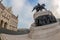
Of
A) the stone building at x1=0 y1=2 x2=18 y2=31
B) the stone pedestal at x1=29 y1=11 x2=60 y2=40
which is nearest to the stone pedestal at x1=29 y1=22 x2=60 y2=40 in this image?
the stone pedestal at x1=29 y1=11 x2=60 y2=40

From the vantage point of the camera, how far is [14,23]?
44719 mm

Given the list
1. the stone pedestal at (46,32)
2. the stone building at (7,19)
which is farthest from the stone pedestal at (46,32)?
the stone building at (7,19)

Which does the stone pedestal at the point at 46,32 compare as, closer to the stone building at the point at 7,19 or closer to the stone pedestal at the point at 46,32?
the stone pedestal at the point at 46,32

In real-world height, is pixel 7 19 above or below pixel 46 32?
above

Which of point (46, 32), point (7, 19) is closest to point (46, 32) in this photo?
point (46, 32)

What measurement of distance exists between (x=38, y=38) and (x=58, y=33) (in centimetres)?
139

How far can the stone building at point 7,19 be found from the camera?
37.5 meters

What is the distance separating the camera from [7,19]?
40.5 meters

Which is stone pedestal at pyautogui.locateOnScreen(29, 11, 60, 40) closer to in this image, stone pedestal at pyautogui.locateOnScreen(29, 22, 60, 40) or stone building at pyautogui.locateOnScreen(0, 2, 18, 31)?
stone pedestal at pyautogui.locateOnScreen(29, 22, 60, 40)

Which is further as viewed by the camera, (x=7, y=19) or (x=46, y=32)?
Answer: (x=7, y=19)

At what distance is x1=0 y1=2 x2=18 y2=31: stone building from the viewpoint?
3746 cm

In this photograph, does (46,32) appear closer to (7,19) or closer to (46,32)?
(46,32)

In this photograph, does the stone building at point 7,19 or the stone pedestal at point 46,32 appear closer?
the stone pedestal at point 46,32

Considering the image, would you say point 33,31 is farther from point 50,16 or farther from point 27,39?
point 50,16
